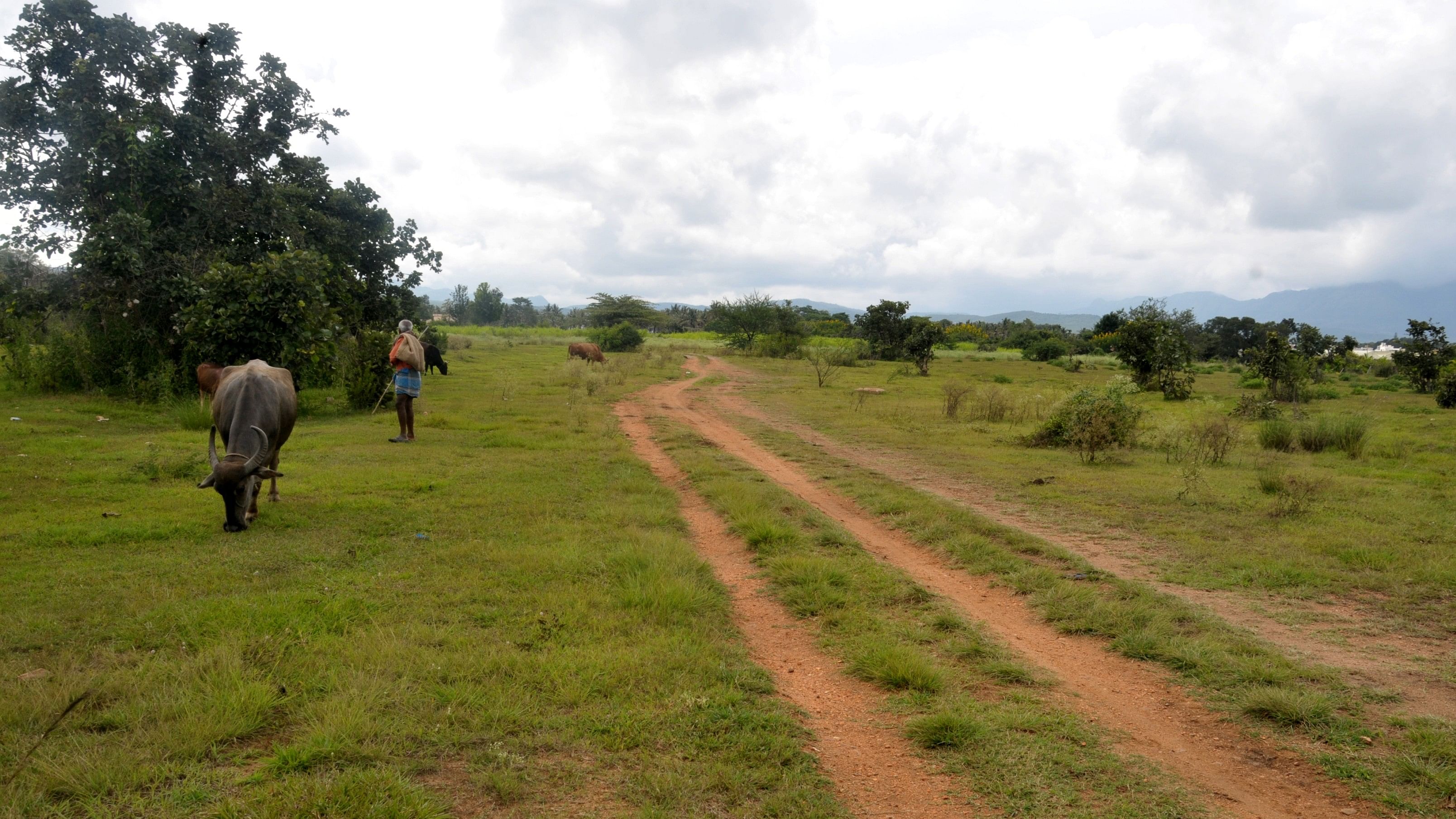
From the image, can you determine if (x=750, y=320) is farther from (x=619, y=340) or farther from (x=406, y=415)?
(x=406, y=415)

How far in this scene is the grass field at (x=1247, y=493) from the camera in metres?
6.86

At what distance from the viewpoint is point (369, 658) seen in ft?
15.5

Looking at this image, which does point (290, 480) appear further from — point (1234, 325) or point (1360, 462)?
point (1234, 325)

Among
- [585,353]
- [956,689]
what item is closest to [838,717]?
[956,689]

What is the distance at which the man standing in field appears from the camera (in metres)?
12.6

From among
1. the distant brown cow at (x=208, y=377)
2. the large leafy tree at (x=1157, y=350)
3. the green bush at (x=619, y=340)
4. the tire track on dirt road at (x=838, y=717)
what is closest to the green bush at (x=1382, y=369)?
the large leafy tree at (x=1157, y=350)

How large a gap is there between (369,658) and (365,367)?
13639mm

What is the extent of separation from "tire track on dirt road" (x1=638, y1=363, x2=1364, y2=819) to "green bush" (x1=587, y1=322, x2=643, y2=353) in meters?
41.0

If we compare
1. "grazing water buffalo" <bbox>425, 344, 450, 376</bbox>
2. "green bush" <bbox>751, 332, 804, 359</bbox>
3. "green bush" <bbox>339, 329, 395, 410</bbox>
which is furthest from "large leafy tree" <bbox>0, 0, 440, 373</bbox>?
"green bush" <bbox>751, 332, 804, 359</bbox>

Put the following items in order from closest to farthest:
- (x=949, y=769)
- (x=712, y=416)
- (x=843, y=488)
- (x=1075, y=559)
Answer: (x=949, y=769)
(x=1075, y=559)
(x=843, y=488)
(x=712, y=416)

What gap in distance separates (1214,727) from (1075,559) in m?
3.03

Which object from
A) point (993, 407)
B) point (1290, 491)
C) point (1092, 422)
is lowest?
point (1290, 491)

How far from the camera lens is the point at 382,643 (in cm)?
488

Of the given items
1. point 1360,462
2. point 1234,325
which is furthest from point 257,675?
point 1234,325
